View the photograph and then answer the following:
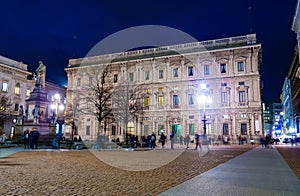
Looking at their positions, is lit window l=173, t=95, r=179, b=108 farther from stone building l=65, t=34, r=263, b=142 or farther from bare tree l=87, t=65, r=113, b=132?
bare tree l=87, t=65, r=113, b=132

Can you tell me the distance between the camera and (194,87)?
49688 mm

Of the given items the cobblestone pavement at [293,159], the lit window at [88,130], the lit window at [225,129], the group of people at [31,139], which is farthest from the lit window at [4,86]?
the cobblestone pavement at [293,159]

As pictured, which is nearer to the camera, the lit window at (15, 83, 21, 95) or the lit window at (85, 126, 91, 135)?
the lit window at (15, 83, 21, 95)

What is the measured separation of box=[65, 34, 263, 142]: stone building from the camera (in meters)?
45.8

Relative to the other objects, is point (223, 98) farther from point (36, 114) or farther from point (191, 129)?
point (36, 114)

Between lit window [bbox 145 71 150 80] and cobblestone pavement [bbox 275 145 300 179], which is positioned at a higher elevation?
lit window [bbox 145 71 150 80]

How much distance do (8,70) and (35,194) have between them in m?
54.2

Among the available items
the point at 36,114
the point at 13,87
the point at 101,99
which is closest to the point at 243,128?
the point at 101,99

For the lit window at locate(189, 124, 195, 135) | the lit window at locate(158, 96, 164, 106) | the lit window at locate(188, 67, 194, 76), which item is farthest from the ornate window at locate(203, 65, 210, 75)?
the lit window at locate(189, 124, 195, 135)

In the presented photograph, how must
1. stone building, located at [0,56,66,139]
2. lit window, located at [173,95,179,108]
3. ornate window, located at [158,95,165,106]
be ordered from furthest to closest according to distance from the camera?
1. ornate window, located at [158,95,165,106]
2. stone building, located at [0,56,66,139]
3. lit window, located at [173,95,179,108]

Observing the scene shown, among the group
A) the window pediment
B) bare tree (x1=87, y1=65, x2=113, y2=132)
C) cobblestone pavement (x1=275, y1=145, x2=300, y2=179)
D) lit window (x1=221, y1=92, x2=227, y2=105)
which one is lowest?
cobblestone pavement (x1=275, y1=145, x2=300, y2=179)

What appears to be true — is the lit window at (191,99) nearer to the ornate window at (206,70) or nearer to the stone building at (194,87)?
the stone building at (194,87)

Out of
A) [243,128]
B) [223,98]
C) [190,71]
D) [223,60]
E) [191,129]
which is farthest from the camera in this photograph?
[190,71]

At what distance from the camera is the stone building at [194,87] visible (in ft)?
150
